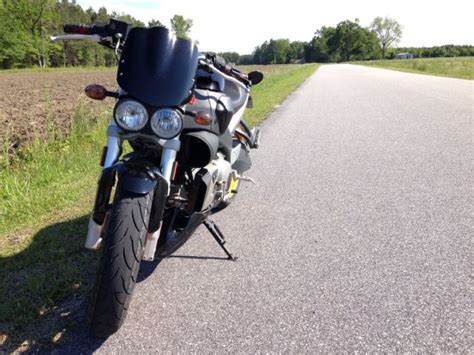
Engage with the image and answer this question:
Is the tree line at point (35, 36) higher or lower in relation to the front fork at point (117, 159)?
higher

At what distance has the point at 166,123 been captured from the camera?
2238 mm

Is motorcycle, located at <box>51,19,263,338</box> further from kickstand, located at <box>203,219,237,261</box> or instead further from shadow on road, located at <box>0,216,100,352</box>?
shadow on road, located at <box>0,216,100,352</box>

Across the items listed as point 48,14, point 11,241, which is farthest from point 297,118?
point 48,14

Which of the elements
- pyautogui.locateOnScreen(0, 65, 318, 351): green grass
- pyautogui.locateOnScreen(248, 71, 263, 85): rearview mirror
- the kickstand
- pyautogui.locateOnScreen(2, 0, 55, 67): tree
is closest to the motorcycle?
the kickstand

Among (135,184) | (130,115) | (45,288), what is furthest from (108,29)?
(45,288)

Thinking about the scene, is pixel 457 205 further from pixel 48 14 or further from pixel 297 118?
pixel 48 14

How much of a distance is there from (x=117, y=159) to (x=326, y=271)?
5.27ft

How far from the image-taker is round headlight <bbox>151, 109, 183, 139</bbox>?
7.30 feet

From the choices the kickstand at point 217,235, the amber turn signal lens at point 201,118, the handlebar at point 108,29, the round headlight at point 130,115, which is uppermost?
the handlebar at point 108,29

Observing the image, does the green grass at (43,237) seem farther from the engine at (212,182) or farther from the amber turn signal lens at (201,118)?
the amber turn signal lens at (201,118)

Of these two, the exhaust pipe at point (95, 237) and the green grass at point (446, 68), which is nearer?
the exhaust pipe at point (95, 237)

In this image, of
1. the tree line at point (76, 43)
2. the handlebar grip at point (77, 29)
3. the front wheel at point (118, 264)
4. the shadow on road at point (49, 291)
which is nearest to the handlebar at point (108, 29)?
the handlebar grip at point (77, 29)

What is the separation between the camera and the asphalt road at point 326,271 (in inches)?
85.9

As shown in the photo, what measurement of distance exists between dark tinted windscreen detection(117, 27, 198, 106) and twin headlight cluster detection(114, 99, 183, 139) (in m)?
0.05
